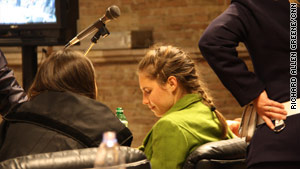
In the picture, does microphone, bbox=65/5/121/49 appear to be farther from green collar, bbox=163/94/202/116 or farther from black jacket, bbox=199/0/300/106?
black jacket, bbox=199/0/300/106

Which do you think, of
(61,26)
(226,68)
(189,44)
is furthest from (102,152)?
(189,44)

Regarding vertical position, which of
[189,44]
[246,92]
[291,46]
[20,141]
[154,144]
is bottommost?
[189,44]

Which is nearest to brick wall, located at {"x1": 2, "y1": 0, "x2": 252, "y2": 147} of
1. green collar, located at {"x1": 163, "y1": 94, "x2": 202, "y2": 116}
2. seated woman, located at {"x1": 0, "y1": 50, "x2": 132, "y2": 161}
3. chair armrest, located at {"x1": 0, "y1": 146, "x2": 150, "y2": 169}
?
green collar, located at {"x1": 163, "y1": 94, "x2": 202, "y2": 116}

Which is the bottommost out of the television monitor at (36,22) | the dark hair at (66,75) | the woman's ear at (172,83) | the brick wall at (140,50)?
the brick wall at (140,50)

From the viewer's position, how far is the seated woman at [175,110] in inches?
87.8

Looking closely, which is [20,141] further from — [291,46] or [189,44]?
[189,44]

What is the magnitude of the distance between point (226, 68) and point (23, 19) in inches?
110

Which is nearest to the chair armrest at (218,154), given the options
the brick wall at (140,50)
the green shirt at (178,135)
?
the green shirt at (178,135)

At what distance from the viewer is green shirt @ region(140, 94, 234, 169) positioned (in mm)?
2217

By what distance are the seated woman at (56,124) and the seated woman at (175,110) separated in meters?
0.31

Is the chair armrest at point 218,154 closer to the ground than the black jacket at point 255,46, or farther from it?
closer to the ground

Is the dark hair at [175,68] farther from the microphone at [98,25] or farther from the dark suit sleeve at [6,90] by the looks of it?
the dark suit sleeve at [6,90]

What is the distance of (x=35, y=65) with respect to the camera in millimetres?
4359

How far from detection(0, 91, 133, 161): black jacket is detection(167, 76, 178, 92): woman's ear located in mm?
693
